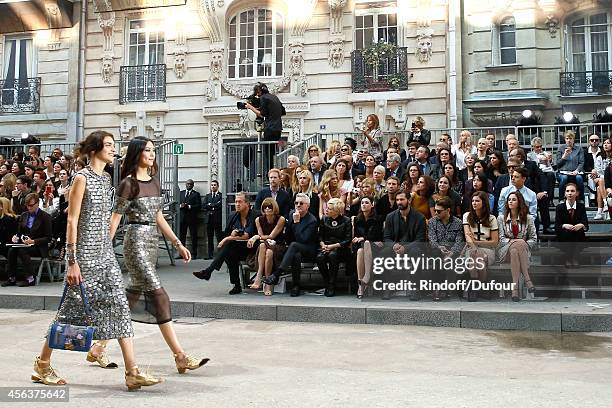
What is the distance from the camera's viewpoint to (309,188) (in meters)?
11.6

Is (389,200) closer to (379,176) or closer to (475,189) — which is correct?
(379,176)

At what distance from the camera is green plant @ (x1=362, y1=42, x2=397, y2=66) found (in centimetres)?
1873

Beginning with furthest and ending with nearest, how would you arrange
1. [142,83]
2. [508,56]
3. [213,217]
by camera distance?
[142,83], [508,56], [213,217]

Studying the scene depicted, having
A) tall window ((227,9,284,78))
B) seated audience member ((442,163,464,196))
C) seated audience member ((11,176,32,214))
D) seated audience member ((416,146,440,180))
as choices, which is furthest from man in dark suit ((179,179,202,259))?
seated audience member ((442,163,464,196))

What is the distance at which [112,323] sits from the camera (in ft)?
17.5

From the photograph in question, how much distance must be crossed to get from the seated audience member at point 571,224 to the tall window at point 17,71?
54.7ft

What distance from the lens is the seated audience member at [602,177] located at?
40.1 ft

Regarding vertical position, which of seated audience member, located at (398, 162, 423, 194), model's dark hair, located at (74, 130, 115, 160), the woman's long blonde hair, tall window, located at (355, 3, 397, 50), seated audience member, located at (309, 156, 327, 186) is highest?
tall window, located at (355, 3, 397, 50)

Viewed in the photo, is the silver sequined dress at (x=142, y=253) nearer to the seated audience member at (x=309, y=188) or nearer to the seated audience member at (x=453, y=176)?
the seated audience member at (x=309, y=188)

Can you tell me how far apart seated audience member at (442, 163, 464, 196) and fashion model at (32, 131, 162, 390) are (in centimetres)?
742

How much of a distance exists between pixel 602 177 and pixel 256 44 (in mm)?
10777

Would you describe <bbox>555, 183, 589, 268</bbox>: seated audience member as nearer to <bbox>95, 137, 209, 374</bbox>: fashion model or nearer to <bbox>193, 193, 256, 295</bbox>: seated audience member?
<bbox>193, 193, 256, 295</bbox>: seated audience member

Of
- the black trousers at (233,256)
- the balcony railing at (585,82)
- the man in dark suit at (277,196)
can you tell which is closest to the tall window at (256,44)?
the balcony railing at (585,82)

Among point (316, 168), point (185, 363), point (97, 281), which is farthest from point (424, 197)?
point (97, 281)
